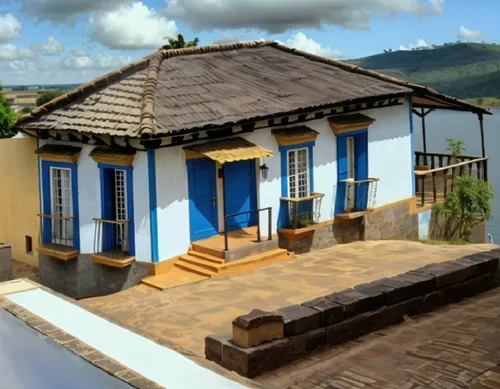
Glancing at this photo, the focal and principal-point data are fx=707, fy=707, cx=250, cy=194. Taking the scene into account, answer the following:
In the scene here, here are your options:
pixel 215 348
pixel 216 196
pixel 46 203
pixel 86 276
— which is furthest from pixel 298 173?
pixel 215 348

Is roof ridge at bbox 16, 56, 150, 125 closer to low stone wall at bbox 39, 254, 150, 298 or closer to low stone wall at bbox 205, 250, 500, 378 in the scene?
low stone wall at bbox 39, 254, 150, 298

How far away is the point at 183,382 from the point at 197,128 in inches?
334

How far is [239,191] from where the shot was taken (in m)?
15.3

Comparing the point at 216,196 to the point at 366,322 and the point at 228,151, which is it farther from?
the point at 366,322

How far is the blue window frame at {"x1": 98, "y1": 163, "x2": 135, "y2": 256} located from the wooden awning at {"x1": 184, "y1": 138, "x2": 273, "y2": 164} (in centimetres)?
142

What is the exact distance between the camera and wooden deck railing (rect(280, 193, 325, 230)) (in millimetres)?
15781

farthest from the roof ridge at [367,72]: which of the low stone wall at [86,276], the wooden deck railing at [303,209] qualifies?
the low stone wall at [86,276]

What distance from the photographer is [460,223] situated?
1997 cm

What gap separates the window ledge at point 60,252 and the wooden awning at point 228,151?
326cm

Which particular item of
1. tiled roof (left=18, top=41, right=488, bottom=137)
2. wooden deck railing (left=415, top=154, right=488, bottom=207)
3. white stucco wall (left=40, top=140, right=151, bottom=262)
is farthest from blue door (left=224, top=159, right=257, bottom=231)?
wooden deck railing (left=415, top=154, right=488, bottom=207)

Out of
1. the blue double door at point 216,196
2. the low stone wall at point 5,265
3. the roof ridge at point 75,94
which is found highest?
the roof ridge at point 75,94

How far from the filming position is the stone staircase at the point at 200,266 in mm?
13492

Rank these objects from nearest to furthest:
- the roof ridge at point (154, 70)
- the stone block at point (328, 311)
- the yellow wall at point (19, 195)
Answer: the stone block at point (328, 311)
the roof ridge at point (154, 70)
the yellow wall at point (19, 195)

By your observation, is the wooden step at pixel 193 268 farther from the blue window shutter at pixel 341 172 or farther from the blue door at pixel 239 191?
the blue window shutter at pixel 341 172
